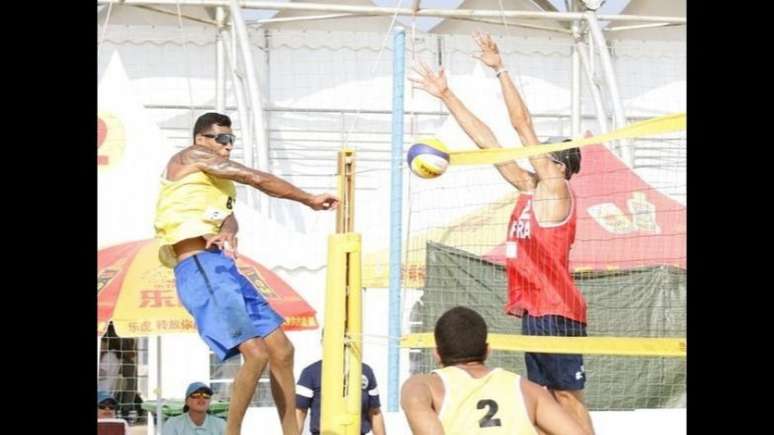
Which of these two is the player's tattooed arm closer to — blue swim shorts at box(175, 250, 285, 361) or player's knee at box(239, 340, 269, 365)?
blue swim shorts at box(175, 250, 285, 361)

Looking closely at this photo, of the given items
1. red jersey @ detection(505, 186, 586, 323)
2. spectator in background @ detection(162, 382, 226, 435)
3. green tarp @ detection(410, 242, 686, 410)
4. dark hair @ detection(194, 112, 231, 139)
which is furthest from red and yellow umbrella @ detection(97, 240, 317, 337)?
dark hair @ detection(194, 112, 231, 139)

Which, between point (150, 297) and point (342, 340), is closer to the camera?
point (342, 340)

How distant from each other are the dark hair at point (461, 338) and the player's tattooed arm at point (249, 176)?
157 cm

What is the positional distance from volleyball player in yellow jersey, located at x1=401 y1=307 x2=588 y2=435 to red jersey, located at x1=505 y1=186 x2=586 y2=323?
2971 mm

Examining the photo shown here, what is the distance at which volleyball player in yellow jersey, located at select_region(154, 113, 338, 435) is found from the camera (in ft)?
20.3

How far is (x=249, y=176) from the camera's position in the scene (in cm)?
618

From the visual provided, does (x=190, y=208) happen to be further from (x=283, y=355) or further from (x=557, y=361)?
(x=557, y=361)

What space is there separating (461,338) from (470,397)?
204 millimetres

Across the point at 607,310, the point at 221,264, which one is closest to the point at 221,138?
the point at 221,264

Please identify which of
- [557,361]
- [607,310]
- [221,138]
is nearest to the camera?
[221,138]
